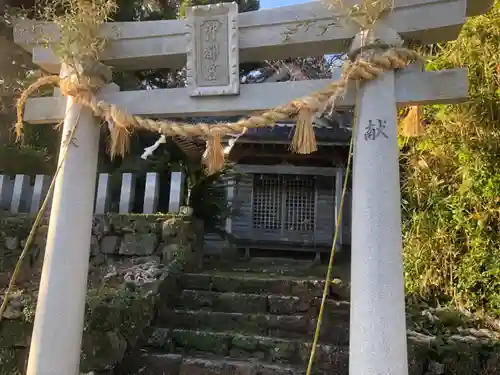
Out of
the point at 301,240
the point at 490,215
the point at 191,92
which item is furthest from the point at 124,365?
the point at 301,240

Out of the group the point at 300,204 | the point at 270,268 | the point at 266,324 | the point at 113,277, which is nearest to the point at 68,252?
the point at 113,277

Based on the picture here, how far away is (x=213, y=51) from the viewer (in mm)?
3010

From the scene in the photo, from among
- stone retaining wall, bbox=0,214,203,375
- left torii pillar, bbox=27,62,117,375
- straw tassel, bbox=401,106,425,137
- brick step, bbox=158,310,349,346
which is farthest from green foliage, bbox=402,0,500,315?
left torii pillar, bbox=27,62,117,375

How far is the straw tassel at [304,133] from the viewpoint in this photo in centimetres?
272

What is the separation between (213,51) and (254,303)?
253 cm

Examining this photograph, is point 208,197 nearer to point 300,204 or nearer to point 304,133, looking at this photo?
point 304,133

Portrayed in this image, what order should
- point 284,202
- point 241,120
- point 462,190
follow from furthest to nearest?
point 284,202
point 462,190
point 241,120

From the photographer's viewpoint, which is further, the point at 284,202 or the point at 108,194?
the point at 284,202

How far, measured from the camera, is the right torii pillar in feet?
7.95

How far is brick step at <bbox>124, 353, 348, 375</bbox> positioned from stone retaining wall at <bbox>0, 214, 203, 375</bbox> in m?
0.22

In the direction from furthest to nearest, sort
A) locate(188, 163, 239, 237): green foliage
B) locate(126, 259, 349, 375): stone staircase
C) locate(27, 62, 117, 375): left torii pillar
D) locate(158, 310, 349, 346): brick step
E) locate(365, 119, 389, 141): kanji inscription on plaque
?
locate(188, 163, 239, 237): green foliage, locate(158, 310, 349, 346): brick step, locate(126, 259, 349, 375): stone staircase, locate(27, 62, 117, 375): left torii pillar, locate(365, 119, 389, 141): kanji inscription on plaque

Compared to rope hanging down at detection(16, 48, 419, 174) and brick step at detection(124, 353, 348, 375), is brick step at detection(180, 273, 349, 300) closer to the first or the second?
brick step at detection(124, 353, 348, 375)

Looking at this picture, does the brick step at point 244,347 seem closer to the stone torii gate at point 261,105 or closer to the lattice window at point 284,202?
the stone torii gate at point 261,105

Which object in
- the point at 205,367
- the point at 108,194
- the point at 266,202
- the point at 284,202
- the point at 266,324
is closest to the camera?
the point at 205,367
